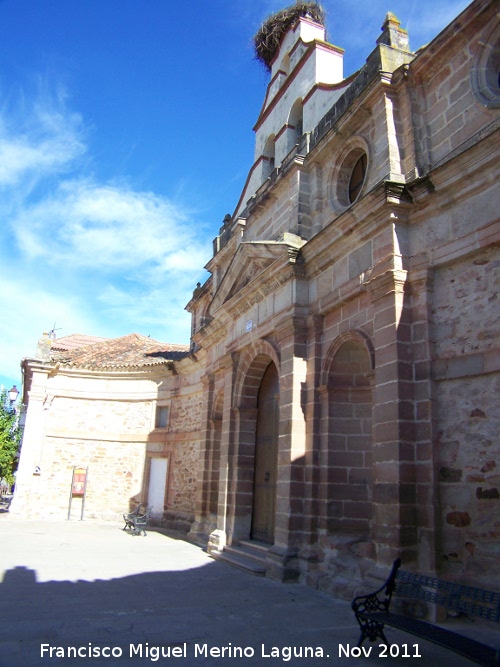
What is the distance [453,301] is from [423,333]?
0.51 meters

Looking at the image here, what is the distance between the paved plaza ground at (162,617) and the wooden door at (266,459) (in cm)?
124

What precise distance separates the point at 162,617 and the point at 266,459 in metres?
4.83

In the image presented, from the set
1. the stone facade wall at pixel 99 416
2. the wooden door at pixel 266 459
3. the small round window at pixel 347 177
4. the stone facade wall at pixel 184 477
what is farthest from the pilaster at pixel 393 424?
the stone facade wall at pixel 99 416

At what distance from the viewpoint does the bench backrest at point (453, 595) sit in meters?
3.83

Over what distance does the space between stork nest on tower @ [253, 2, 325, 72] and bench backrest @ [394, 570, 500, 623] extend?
13008 mm

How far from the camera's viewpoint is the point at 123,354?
19734mm

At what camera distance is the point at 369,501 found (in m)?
7.48

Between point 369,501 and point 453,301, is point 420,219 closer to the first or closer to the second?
point 453,301

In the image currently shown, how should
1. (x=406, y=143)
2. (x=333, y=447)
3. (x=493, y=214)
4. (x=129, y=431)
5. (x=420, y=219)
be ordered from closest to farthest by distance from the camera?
(x=493, y=214) → (x=420, y=219) → (x=406, y=143) → (x=333, y=447) → (x=129, y=431)

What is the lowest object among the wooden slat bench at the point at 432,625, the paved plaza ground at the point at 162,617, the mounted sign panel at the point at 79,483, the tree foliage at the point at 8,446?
the paved plaza ground at the point at 162,617

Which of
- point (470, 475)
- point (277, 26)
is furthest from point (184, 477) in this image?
point (277, 26)

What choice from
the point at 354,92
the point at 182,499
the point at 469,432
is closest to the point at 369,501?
the point at 469,432

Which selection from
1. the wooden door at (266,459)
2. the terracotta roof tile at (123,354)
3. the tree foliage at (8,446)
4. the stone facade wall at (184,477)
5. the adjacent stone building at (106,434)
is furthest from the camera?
the tree foliage at (8,446)

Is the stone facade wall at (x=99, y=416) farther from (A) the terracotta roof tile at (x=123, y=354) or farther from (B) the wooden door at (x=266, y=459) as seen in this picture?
(B) the wooden door at (x=266, y=459)
